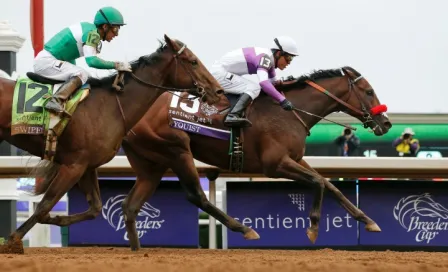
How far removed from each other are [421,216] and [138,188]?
140 inches

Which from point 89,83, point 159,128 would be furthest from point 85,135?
point 159,128

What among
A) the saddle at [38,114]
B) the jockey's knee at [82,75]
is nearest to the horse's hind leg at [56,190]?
the saddle at [38,114]

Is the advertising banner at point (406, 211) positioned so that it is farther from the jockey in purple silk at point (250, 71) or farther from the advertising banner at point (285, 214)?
the jockey in purple silk at point (250, 71)

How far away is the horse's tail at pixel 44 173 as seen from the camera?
1054 centimetres

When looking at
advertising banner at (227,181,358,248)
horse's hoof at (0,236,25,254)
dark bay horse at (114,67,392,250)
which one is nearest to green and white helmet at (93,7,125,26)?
dark bay horse at (114,67,392,250)

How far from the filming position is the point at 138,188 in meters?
11.4

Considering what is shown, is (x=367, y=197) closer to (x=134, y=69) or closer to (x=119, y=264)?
(x=134, y=69)

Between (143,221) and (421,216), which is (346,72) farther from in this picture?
(143,221)

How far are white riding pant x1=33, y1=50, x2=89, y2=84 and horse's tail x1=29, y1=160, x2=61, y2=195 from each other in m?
0.77

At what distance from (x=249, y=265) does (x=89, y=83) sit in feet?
8.54

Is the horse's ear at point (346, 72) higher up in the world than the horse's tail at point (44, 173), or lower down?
higher up

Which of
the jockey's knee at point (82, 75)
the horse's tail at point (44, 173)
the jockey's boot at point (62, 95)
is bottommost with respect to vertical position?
the horse's tail at point (44, 173)

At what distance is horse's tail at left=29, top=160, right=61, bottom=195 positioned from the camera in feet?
34.6

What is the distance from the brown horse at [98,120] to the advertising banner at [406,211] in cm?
359
